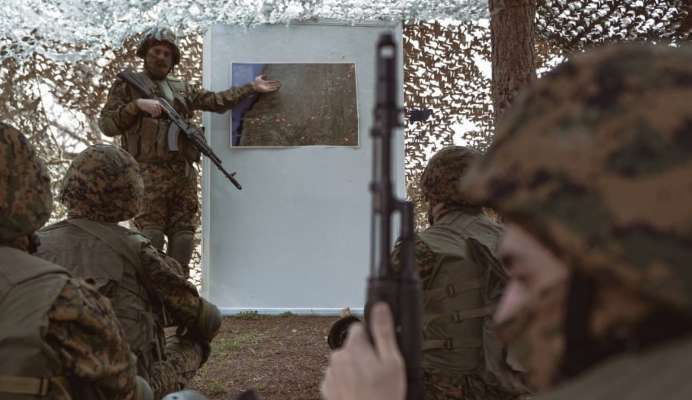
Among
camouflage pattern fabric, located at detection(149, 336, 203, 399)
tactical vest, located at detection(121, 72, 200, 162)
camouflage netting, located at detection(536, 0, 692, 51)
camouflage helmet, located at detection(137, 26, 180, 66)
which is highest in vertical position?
camouflage netting, located at detection(536, 0, 692, 51)

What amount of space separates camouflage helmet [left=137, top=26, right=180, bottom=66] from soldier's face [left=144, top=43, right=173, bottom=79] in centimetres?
3

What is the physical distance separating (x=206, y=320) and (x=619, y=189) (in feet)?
9.94

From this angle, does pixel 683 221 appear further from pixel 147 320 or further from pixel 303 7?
pixel 303 7

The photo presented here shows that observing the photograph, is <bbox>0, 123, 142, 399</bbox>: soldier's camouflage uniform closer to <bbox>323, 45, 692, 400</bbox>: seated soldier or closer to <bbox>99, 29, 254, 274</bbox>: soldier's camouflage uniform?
<bbox>323, 45, 692, 400</bbox>: seated soldier

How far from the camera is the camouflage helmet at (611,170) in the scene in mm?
661

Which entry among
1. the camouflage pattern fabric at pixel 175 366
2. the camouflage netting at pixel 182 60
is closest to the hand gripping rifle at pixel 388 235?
the camouflage pattern fabric at pixel 175 366

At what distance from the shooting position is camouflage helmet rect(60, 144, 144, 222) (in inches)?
126

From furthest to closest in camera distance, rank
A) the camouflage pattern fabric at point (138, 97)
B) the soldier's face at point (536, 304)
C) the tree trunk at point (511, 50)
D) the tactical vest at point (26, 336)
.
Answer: the camouflage pattern fabric at point (138, 97) → the tree trunk at point (511, 50) → the tactical vest at point (26, 336) → the soldier's face at point (536, 304)

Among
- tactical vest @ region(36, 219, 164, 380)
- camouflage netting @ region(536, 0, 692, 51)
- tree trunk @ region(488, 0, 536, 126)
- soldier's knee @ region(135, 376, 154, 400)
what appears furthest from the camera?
camouflage netting @ region(536, 0, 692, 51)

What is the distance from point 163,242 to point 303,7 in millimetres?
2247

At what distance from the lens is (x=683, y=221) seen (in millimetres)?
661

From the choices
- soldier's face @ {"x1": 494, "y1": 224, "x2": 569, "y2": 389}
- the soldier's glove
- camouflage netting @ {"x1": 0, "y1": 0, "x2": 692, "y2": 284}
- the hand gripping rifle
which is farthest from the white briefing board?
soldier's face @ {"x1": 494, "y1": 224, "x2": 569, "y2": 389}

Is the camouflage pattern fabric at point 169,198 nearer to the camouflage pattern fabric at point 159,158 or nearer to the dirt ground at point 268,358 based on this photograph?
the camouflage pattern fabric at point 159,158

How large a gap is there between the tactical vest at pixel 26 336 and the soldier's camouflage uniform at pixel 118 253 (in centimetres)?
104
